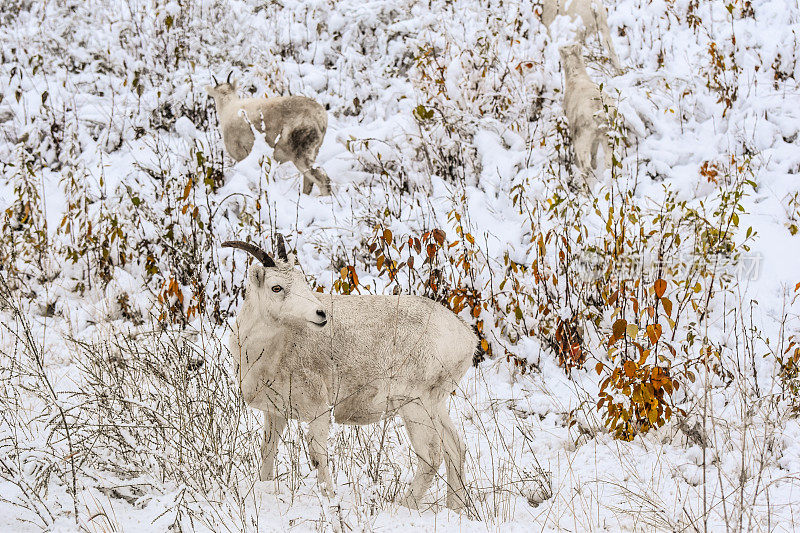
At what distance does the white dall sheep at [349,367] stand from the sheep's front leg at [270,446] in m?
0.09

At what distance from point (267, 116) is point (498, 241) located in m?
2.76

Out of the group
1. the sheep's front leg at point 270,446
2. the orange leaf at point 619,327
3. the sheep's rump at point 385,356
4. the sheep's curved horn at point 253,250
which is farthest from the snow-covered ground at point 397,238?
the sheep's curved horn at point 253,250

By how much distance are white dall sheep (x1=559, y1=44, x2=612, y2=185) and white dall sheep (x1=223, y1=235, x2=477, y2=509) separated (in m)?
4.13

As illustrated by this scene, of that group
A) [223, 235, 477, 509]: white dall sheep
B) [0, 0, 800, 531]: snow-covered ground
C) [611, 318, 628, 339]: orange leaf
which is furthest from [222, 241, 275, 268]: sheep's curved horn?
[611, 318, 628, 339]: orange leaf

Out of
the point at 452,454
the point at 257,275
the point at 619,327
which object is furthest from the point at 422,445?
the point at 619,327

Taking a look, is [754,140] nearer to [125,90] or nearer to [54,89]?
[125,90]

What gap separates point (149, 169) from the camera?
8.08 meters

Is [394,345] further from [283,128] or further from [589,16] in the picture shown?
[589,16]

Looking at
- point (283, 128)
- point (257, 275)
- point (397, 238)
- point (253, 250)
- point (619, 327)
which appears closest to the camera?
point (253, 250)

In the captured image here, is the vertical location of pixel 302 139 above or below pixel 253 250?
above

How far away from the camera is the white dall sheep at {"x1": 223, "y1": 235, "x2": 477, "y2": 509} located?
3621 mm

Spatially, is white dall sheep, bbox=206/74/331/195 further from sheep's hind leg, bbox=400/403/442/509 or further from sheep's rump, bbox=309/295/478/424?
sheep's hind leg, bbox=400/403/442/509

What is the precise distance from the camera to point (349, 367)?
366 centimetres

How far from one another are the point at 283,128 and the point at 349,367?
4.44 meters
